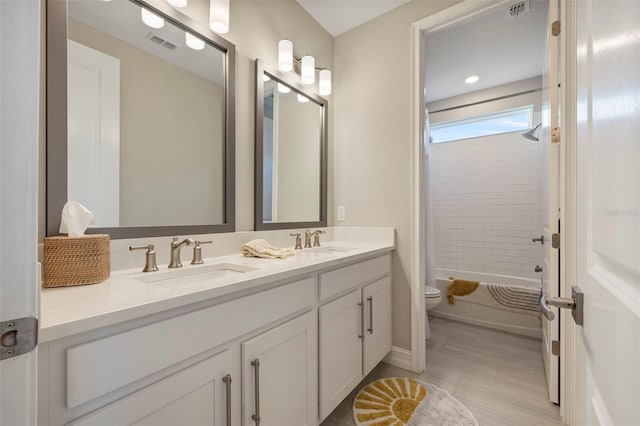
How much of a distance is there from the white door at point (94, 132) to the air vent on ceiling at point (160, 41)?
20cm

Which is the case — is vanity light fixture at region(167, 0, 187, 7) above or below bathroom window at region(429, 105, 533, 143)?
below

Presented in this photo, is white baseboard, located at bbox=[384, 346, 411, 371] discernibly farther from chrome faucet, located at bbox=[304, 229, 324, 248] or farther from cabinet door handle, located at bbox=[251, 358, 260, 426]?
cabinet door handle, located at bbox=[251, 358, 260, 426]

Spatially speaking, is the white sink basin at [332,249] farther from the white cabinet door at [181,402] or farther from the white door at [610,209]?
the white door at [610,209]

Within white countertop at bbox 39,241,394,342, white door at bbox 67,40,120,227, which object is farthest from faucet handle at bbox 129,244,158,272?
white door at bbox 67,40,120,227

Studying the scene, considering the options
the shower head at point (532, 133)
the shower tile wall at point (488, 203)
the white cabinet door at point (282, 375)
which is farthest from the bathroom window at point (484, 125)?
the white cabinet door at point (282, 375)

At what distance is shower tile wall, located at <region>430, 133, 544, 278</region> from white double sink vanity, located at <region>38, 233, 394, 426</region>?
2.54 meters

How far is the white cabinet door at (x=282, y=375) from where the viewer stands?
0.94 m

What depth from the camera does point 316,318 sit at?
4.13 ft

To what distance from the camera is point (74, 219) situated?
3.00 ft

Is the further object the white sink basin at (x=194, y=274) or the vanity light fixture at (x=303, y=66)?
the vanity light fixture at (x=303, y=66)

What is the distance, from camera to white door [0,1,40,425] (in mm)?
319

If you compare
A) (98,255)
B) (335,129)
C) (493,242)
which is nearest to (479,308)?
(493,242)

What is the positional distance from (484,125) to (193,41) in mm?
3311

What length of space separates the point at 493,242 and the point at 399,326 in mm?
2037
